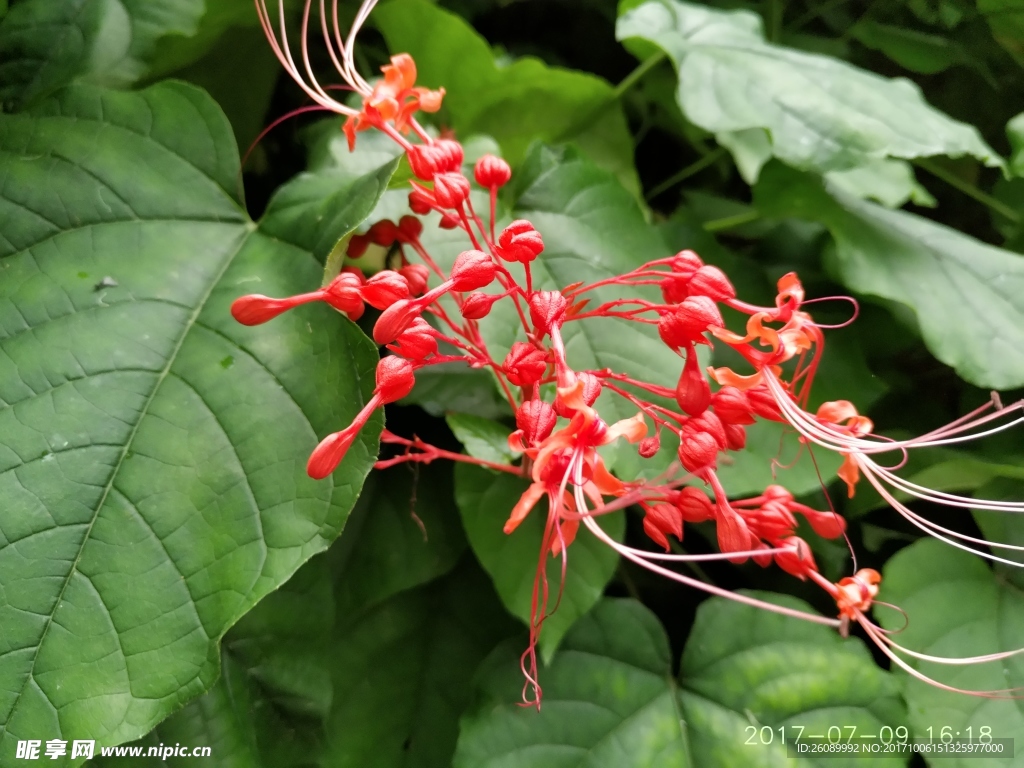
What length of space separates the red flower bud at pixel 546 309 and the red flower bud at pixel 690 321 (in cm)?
6

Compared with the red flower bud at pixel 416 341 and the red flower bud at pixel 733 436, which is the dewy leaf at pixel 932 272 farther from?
the red flower bud at pixel 416 341

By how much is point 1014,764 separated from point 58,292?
915mm

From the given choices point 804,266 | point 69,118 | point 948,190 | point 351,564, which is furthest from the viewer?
point 948,190

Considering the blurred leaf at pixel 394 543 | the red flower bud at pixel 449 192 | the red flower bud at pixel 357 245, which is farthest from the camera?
the blurred leaf at pixel 394 543

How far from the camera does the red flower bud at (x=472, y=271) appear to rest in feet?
1.24

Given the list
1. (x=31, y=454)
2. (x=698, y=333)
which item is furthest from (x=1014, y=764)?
(x=31, y=454)

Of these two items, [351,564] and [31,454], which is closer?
[31,454]

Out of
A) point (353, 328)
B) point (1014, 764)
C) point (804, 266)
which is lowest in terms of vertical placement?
point (1014, 764)

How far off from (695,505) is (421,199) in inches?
11.5

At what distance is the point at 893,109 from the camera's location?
2.25ft

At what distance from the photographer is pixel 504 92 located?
77 cm

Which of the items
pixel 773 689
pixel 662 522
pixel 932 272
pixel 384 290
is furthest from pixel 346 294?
pixel 932 272

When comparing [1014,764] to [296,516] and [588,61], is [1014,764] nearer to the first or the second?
[296,516]

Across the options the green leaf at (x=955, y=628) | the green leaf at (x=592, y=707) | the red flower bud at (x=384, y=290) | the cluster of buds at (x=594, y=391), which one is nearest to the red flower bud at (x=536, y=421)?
the cluster of buds at (x=594, y=391)
